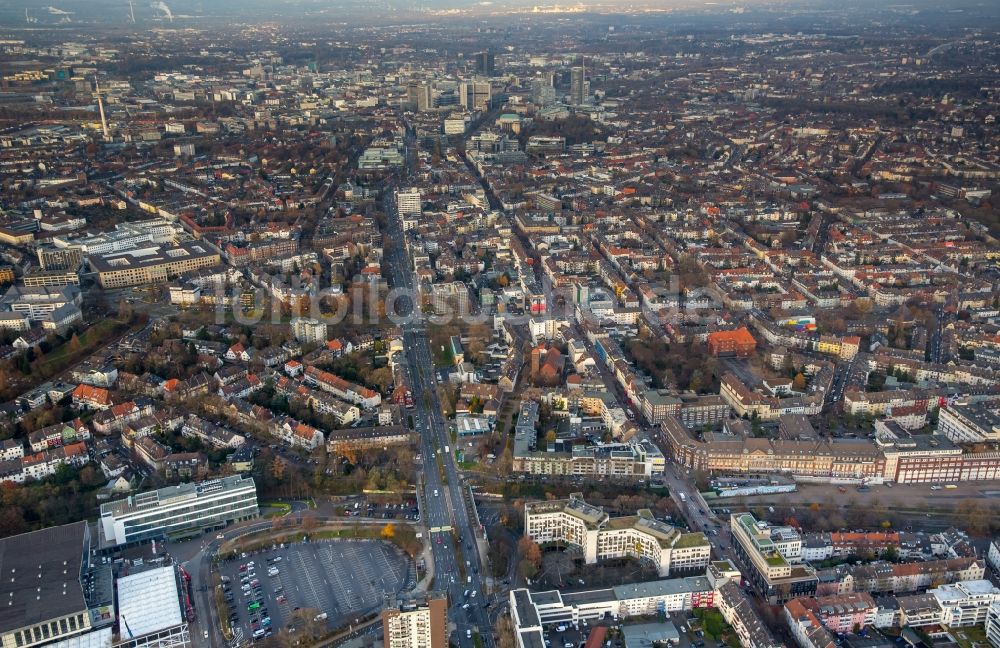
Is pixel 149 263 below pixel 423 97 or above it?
below

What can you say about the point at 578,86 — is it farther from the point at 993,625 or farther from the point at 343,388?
the point at 993,625

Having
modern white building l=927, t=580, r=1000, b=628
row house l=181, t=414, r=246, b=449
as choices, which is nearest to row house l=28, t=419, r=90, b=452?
row house l=181, t=414, r=246, b=449

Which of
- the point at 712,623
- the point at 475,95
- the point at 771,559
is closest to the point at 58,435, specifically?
the point at 712,623

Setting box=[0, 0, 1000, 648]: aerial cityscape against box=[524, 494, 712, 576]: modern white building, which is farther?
box=[524, 494, 712, 576]: modern white building

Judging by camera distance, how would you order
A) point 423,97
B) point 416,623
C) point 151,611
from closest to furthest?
1. point 416,623
2. point 151,611
3. point 423,97

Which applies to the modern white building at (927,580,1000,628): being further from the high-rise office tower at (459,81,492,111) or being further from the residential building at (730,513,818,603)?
the high-rise office tower at (459,81,492,111)

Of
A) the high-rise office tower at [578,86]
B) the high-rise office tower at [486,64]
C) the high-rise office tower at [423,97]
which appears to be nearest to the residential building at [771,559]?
the high-rise office tower at [423,97]
